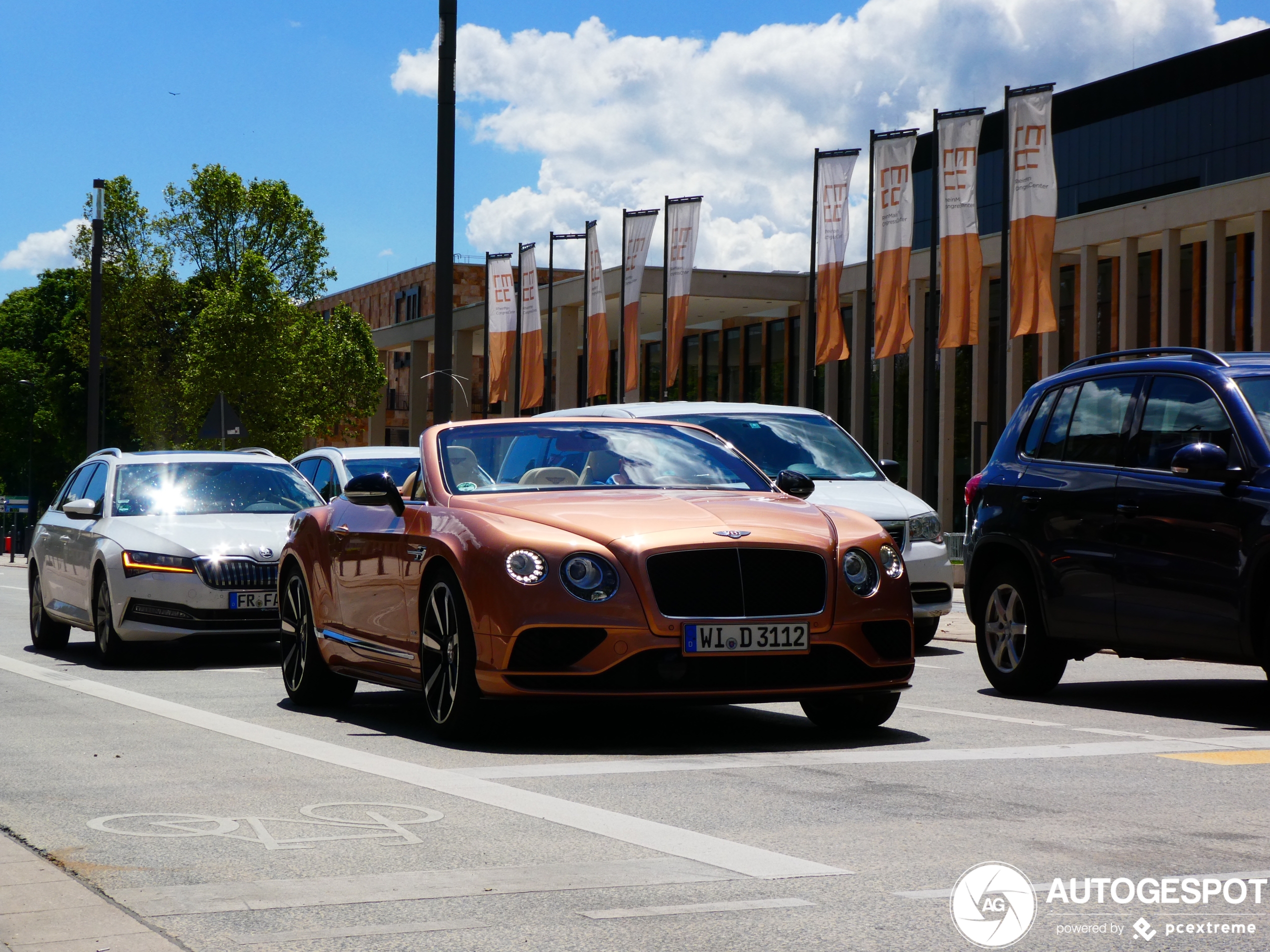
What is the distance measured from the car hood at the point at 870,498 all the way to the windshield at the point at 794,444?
0.18m

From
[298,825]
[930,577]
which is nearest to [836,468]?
[930,577]

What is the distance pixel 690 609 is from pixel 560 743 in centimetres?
98

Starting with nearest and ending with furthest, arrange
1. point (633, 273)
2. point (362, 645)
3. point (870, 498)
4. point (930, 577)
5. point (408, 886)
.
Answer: point (408, 886), point (362, 645), point (930, 577), point (870, 498), point (633, 273)

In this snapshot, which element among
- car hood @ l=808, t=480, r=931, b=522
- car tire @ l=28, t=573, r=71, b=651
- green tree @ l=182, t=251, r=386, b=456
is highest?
green tree @ l=182, t=251, r=386, b=456

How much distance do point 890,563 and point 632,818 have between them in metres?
2.52

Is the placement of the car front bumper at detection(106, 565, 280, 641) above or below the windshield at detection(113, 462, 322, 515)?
below

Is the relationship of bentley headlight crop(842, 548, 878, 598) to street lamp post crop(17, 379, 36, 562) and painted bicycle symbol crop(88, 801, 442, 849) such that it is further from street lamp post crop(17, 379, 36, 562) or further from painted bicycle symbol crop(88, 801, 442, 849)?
street lamp post crop(17, 379, 36, 562)

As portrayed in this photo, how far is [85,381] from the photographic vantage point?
7612 centimetres

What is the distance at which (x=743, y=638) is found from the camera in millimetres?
7672

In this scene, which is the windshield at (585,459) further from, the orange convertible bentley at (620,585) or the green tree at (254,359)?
the green tree at (254,359)

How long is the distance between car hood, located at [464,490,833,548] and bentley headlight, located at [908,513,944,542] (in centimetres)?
538

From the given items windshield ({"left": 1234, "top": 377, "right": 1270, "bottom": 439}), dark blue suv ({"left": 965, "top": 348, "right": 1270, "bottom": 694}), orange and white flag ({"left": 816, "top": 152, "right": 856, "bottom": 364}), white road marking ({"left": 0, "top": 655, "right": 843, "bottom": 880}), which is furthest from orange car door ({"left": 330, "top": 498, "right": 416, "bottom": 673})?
orange and white flag ({"left": 816, "top": 152, "right": 856, "bottom": 364})

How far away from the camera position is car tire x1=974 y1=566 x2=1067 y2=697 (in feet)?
34.1

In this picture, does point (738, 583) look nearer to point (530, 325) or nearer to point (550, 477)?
point (550, 477)
